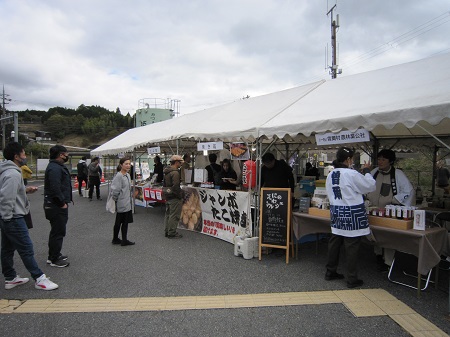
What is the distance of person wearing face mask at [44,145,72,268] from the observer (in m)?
4.49

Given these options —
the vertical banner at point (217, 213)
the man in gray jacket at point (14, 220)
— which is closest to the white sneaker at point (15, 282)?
the man in gray jacket at point (14, 220)

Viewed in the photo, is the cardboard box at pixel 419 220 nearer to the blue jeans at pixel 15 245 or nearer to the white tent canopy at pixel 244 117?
the white tent canopy at pixel 244 117

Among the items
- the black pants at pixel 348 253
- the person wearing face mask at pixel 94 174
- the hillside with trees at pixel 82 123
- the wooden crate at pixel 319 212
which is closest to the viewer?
the black pants at pixel 348 253

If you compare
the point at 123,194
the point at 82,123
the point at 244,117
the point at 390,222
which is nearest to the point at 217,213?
the point at 123,194

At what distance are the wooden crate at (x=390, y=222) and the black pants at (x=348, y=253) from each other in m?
0.42

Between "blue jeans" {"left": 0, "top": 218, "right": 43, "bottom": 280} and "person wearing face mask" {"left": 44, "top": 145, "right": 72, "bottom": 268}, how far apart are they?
2.47 ft

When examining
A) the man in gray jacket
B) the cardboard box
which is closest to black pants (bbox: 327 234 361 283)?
the cardboard box

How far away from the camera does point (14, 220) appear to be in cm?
367

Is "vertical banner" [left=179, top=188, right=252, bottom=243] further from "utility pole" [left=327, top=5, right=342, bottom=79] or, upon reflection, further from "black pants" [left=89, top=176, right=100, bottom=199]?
"utility pole" [left=327, top=5, right=342, bottom=79]

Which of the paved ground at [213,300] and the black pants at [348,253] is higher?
the black pants at [348,253]

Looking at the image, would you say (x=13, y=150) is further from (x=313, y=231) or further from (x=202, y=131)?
(x=313, y=231)

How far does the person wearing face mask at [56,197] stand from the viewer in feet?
14.7

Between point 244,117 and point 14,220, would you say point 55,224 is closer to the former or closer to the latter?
point 14,220

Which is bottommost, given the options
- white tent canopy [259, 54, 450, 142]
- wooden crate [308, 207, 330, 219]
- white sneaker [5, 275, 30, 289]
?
white sneaker [5, 275, 30, 289]
